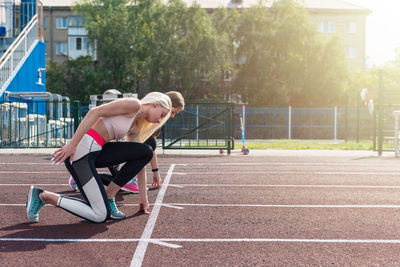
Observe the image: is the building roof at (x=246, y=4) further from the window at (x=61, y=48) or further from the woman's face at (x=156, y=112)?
the woman's face at (x=156, y=112)

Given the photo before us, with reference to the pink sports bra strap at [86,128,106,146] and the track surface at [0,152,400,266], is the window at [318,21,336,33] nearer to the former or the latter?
the track surface at [0,152,400,266]

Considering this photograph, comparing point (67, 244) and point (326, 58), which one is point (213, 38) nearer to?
point (326, 58)

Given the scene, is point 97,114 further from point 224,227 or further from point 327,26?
point 327,26

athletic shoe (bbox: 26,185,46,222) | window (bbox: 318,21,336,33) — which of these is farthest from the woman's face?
window (bbox: 318,21,336,33)

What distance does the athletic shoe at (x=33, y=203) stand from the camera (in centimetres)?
473

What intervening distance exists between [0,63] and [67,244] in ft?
54.1

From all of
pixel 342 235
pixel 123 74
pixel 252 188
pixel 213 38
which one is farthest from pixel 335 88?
pixel 342 235

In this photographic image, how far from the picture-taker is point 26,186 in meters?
7.73

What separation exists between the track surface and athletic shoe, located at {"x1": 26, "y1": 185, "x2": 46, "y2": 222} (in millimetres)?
110

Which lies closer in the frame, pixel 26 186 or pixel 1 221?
pixel 1 221

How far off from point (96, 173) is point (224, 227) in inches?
56.3

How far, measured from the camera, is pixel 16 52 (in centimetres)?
2111

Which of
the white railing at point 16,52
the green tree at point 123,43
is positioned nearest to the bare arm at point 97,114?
the white railing at point 16,52

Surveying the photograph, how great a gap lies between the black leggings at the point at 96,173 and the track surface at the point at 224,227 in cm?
21
